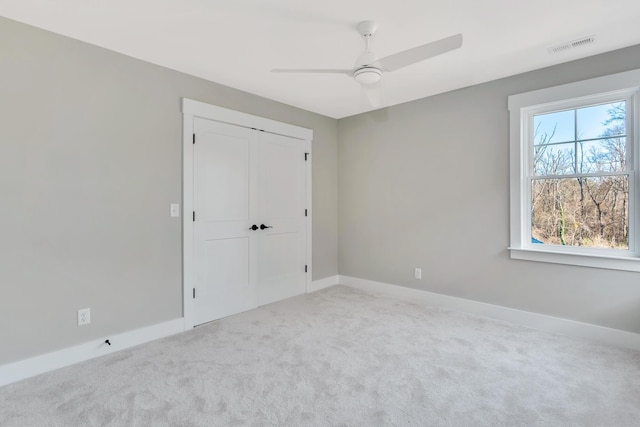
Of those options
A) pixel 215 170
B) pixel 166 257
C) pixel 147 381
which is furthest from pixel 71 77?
pixel 147 381

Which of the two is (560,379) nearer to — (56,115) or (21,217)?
(21,217)

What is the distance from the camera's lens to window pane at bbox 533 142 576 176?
2.88 metres

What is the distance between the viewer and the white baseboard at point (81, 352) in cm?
214

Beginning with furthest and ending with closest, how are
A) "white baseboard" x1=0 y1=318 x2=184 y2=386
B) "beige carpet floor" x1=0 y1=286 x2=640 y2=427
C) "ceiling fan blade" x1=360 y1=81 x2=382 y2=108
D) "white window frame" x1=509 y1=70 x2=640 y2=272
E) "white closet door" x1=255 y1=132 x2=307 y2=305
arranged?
"white closet door" x1=255 y1=132 x2=307 y2=305, "white window frame" x1=509 y1=70 x2=640 y2=272, "ceiling fan blade" x1=360 y1=81 x2=382 y2=108, "white baseboard" x1=0 y1=318 x2=184 y2=386, "beige carpet floor" x1=0 y1=286 x2=640 y2=427

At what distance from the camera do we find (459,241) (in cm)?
348

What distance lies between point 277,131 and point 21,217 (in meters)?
2.48

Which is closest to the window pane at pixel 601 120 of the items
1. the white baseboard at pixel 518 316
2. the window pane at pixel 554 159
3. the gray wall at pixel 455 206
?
the window pane at pixel 554 159

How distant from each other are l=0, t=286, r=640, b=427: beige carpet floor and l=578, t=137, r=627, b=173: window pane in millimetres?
1494

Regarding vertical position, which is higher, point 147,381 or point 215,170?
point 215,170

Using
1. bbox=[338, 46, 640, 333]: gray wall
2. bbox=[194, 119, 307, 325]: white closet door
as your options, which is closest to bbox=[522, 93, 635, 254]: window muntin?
bbox=[338, 46, 640, 333]: gray wall

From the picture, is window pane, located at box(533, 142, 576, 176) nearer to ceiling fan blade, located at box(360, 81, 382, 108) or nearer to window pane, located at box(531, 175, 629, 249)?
window pane, located at box(531, 175, 629, 249)

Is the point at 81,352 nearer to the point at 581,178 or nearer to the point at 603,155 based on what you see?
the point at 581,178

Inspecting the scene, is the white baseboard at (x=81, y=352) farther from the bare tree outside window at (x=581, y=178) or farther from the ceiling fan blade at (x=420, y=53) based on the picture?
the bare tree outside window at (x=581, y=178)

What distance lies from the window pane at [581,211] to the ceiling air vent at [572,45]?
112 cm
